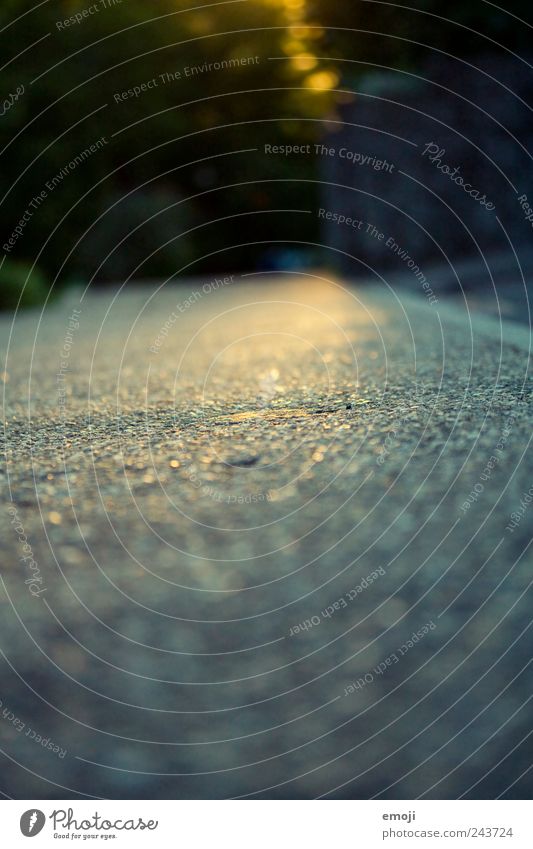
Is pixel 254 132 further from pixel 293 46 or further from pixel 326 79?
pixel 326 79

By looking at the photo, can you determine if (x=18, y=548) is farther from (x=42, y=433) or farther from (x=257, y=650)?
(x=42, y=433)

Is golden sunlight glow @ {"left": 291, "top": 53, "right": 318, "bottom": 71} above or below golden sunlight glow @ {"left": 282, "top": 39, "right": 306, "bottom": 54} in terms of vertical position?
below

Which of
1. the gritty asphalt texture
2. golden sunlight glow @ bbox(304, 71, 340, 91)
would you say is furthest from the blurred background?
the gritty asphalt texture

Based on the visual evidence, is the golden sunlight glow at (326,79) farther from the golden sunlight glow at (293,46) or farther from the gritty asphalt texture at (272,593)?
the gritty asphalt texture at (272,593)

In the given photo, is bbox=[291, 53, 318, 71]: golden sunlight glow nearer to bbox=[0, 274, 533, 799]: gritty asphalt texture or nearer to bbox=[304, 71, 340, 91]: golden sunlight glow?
bbox=[304, 71, 340, 91]: golden sunlight glow

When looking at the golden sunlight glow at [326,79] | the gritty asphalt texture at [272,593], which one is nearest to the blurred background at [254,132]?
the golden sunlight glow at [326,79]

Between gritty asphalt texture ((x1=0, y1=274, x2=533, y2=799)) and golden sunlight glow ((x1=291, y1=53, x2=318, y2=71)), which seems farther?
golden sunlight glow ((x1=291, y1=53, x2=318, y2=71))

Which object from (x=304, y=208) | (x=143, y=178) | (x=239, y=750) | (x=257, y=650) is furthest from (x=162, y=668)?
(x=304, y=208)

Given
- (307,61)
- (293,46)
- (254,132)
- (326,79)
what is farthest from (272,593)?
(254,132)
